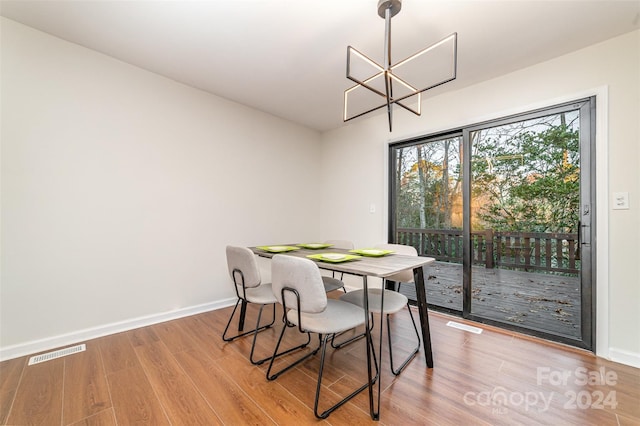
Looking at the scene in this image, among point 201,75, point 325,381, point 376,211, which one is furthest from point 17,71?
point 376,211

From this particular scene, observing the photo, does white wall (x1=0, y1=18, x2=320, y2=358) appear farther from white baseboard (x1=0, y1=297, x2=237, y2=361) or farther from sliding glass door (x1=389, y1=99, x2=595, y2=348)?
sliding glass door (x1=389, y1=99, x2=595, y2=348)

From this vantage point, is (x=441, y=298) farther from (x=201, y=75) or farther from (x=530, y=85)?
(x=201, y=75)

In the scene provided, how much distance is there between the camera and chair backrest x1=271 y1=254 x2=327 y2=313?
1.48 metres

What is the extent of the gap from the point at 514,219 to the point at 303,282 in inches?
93.1

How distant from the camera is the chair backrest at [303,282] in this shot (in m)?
1.48

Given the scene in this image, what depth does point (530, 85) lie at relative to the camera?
2486mm

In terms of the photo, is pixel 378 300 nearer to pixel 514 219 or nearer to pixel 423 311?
pixel 423 311

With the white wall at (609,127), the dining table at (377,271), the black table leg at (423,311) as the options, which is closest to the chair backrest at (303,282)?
the dining table at (377,271)

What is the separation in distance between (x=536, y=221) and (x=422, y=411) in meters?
2.09

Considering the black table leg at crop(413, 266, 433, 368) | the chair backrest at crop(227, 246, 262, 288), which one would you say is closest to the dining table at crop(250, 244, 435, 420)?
the black table leg at crop(413, 266, 433, 368)

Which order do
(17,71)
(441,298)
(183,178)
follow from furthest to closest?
(441,298) → (183,178) → (17,71)

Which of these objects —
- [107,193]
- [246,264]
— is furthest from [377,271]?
[107,193]

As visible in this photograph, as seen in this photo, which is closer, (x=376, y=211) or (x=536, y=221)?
(x=536, y=221)

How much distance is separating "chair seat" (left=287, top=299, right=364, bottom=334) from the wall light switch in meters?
2.14
